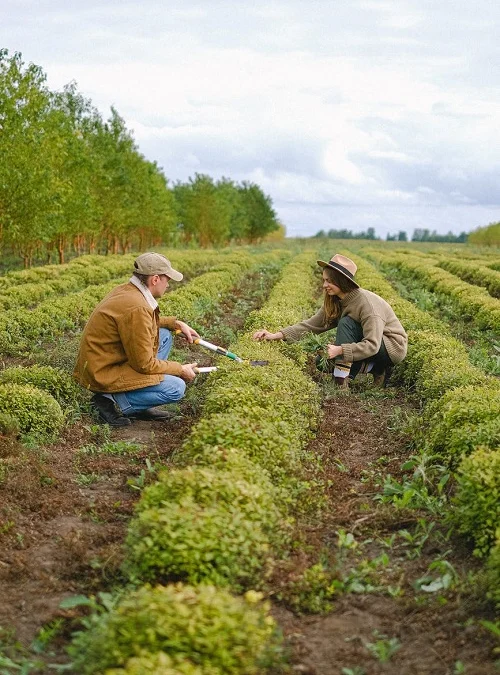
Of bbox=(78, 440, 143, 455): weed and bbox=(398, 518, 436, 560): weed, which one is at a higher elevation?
bbox=(398, 518, 436, 560): weed

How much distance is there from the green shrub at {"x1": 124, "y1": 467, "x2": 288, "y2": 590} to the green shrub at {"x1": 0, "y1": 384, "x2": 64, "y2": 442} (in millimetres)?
2778

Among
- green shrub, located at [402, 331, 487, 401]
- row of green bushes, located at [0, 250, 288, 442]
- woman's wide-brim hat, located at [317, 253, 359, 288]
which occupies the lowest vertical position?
row of green bushes, located at [0, 250, 288, 442]

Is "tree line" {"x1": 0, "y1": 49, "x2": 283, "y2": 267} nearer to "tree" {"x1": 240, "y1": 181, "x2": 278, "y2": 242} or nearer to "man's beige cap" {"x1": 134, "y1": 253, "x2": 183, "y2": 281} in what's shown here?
"tree" {"x1": 240, "y1": 181, "x2": 278, "y2": 242}

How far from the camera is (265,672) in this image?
3309mm

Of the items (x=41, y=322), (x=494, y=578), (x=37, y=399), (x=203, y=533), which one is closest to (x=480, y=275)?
(x=41, y=322)

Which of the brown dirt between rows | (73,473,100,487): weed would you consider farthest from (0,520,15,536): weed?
(73,473,100,487): weed

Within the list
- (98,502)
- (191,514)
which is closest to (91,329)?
(98,502)

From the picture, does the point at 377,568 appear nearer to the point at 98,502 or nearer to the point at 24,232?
the point at 98,502

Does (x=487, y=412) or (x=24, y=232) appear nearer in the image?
(x=487, y=412)

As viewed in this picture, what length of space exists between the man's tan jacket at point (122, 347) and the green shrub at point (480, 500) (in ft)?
11.1

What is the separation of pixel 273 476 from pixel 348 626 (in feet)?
4.87

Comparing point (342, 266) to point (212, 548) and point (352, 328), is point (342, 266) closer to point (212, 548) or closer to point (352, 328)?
point (352, 328)

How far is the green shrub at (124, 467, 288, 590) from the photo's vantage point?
3.73 metres

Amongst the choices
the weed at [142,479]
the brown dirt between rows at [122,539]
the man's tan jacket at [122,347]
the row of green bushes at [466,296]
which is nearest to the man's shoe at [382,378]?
the brown dirt between rows at [122,539]
